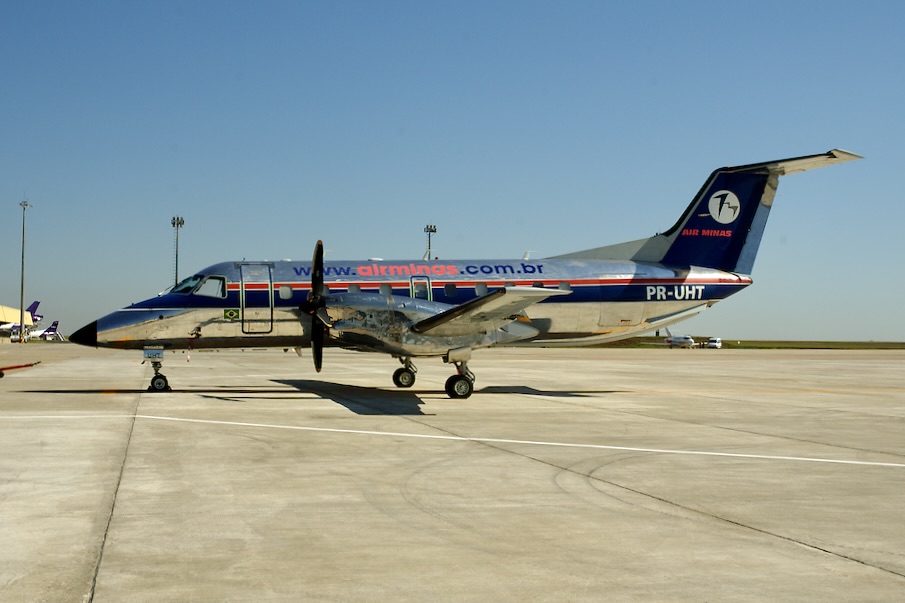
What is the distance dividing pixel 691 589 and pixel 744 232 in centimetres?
2158

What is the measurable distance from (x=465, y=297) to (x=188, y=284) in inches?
306

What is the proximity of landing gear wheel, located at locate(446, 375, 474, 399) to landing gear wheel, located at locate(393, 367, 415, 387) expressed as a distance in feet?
11.4

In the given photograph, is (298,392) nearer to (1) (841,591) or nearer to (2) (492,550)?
(2) (492,550)

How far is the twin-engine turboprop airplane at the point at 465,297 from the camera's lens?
2028 centimetres

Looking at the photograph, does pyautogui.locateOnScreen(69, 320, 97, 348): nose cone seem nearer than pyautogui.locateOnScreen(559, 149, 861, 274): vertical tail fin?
Yes

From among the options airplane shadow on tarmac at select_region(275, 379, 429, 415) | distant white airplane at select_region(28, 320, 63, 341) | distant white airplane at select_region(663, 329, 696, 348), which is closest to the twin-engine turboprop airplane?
airplane shadow on tarmac at select_region(275, 379, 429, 415)

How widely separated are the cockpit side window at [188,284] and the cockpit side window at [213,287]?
0.56ft

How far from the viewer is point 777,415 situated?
17.7m

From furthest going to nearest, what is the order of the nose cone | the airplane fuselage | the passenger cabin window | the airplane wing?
the passenger cabin window < the airplane fuselage < the nose cone < the airplane wing

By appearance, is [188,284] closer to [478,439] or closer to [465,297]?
[465,297]

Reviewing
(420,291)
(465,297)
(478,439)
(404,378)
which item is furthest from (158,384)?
(478,439)

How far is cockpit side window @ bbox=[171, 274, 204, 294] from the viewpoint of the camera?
2198cm

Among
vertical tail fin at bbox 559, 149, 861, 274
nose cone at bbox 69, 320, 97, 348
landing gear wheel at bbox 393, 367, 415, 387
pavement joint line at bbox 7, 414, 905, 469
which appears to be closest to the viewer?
pavement joint line at bbox 7, 414, 905, 469

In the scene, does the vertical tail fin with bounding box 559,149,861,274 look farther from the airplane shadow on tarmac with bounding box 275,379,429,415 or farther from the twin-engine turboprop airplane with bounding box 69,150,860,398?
the airplane shadow on tarmac with bounding box 275,379,429,415
